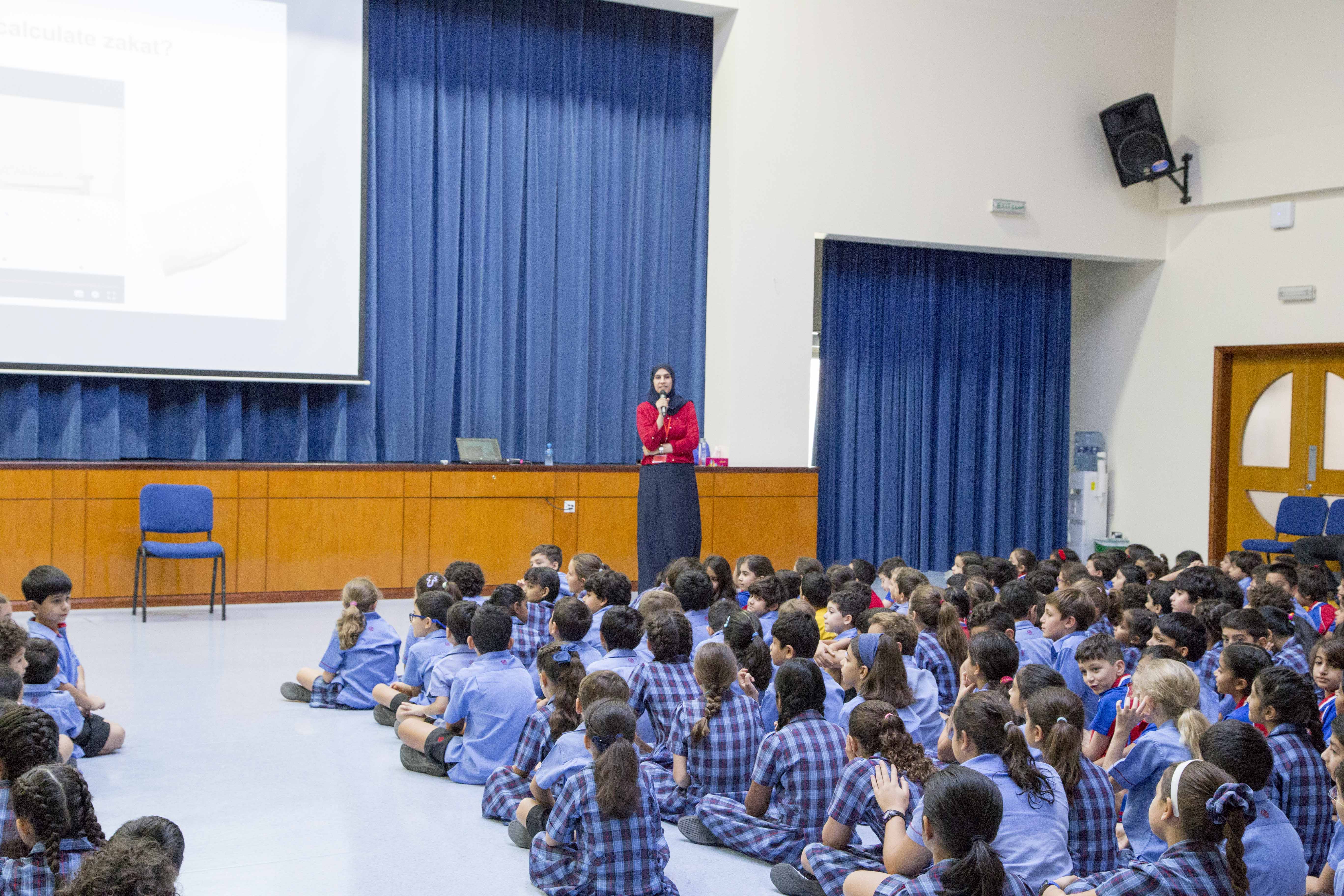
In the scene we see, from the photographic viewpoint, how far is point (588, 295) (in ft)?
28.5

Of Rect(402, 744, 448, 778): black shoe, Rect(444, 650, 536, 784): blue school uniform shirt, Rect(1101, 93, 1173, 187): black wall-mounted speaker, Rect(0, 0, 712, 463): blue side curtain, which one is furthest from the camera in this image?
Rect(1101, 93, 1173, 187): black wall-mounted speaker

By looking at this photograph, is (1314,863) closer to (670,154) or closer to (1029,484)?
(670,154)

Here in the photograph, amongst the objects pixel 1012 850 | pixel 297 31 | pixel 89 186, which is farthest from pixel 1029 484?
pixel 1012 850

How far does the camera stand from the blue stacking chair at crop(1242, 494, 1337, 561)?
8453 millimetres

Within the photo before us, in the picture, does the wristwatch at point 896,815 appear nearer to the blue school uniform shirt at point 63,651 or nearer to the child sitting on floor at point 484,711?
the child sitting on floor at point 484,711

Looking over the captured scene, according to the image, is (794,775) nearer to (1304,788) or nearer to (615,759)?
(615,759)

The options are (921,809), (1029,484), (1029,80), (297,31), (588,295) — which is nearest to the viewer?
(921,809)

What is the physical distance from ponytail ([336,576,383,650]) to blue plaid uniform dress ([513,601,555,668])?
637 millimetres

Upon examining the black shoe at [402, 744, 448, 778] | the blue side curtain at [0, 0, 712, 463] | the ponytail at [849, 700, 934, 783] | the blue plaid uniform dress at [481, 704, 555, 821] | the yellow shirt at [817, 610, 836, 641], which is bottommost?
the black shoe at [402, 744, 448, 778]

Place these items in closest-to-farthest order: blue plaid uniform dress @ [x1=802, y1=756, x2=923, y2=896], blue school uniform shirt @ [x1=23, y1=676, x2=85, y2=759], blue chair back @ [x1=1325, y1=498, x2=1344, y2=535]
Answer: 1. blue plaid uniform dress @ [x1=802, y1=756, x2=923, y2=896]
2. blue school uniform shirt @ [x1=23, y1=676, x2=85, y2=759]
3. blue chair back @ [x1=1325, y1=498, x2=1344, y2=535]

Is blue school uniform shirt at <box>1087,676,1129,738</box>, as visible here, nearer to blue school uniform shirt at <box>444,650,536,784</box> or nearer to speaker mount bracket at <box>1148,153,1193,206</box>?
blue school uniform shirt at <box>444,650,536,784</box>

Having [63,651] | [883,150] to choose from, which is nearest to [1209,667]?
[63,651]

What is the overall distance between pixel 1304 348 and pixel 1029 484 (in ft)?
8.01

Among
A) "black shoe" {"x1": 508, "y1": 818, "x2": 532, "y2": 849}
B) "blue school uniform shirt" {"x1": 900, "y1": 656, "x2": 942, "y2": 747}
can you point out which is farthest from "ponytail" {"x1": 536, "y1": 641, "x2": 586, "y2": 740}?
"blue school uniform shirt" {"x1": 900, "y1": 656, "x2": 942, "y2": 747}
